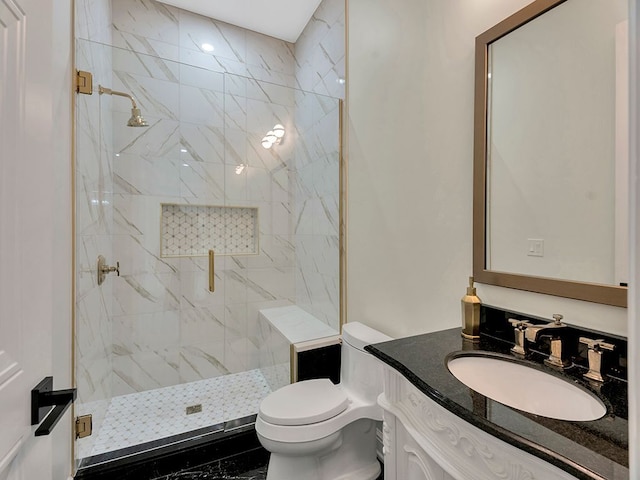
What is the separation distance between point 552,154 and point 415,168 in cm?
60

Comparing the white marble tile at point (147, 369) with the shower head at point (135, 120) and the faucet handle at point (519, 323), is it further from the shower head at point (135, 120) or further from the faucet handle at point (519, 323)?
the faucet handle at point (519, 323)

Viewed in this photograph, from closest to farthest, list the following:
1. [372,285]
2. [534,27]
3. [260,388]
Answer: [534,27]
[372,285]
[260,388]

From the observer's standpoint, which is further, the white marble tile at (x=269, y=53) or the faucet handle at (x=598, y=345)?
the white marble tile at (x=269, y=53)

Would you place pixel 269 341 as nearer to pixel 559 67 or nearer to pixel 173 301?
pixel 173 301

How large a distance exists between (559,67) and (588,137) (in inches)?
10.0

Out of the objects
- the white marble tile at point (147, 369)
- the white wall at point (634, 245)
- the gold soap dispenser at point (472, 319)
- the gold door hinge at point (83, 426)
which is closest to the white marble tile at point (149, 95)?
the white marble tile at point (147, 369)

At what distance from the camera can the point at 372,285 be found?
187 cm

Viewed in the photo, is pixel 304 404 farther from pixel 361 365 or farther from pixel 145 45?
pixel 145 45

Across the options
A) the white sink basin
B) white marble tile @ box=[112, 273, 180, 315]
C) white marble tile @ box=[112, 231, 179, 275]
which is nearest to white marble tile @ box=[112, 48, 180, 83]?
white marble tile @ box=[112, 231, 179, 275]

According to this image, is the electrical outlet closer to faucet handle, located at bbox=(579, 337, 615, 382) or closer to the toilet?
faucet handle, located at bbox=(579, 337, 615, 382)

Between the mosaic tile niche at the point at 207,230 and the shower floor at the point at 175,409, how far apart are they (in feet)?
3.48

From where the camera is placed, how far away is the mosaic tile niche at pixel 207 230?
248 centimetres

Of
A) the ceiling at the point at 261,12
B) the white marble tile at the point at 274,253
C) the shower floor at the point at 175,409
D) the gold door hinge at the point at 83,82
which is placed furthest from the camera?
the white marble tile at the point at 274,253
